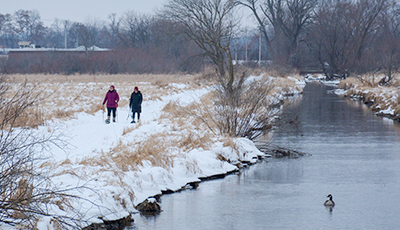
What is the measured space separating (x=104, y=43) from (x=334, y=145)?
321ft

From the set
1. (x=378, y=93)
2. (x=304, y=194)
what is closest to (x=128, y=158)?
(x=304, y=194)

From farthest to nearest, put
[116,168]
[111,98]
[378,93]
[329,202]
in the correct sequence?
[378,93], [111,98], [116,168], [329,202]

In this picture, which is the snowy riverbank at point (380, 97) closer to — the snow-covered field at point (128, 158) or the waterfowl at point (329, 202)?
the snow-covered field at point (128, 158)

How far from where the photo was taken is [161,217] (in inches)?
358

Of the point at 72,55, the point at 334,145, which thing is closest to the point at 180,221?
the point at 334,145

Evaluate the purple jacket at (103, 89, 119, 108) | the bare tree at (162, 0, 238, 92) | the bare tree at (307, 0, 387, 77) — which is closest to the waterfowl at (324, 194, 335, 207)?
the purple jacket at (103, 89, 119, 108)

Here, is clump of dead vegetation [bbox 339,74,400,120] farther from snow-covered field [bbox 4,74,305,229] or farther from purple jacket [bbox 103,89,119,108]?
purple jacket [bbox 103,89,119,108]

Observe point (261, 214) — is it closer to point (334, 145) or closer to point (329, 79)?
point (334, 145)

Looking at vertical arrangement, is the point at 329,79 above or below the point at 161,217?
above

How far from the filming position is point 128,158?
11.5 meters

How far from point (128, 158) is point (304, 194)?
4.06 meters

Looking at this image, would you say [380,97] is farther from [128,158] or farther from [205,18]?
[128,158]

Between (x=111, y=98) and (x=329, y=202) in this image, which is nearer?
(x=329, y=202)

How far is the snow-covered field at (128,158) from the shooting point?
885cm
